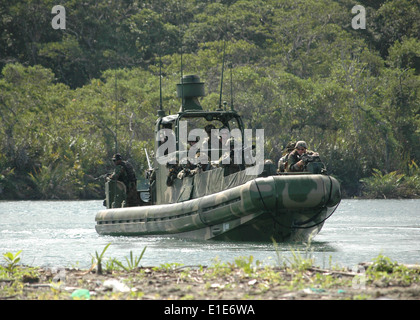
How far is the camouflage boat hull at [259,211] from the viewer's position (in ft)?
45.4

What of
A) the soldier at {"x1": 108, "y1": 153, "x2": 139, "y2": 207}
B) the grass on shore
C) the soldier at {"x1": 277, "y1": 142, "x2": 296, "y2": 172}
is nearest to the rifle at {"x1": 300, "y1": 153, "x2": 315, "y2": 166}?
the soldier at {"x1": 277, "y1": 142, "x2": 296, "y2": 172}

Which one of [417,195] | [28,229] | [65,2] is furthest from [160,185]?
[65,2]

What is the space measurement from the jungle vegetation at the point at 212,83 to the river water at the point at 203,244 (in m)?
8.94

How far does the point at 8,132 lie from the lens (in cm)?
3819

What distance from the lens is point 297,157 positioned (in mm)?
14742

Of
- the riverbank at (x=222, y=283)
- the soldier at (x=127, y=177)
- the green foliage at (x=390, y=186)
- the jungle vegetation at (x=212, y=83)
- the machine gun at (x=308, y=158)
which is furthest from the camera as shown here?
the jungle vegetation at (x=212, y=83)

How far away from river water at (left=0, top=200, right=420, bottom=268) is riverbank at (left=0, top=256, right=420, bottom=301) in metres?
0.60

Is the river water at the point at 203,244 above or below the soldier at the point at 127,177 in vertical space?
below

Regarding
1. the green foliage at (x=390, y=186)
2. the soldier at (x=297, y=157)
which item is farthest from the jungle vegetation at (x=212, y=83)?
the soldier at (x=297, y=157)

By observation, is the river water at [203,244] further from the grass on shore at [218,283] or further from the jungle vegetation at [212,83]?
the jungle vegetation at [212,83]

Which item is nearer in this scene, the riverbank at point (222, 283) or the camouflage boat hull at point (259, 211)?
the riverbank at point (222, 283)

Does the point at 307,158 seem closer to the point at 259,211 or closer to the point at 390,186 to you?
the point at 259,211

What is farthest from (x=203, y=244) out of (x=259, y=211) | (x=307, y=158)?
(x=307, y=158)

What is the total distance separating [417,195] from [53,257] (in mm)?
24549
